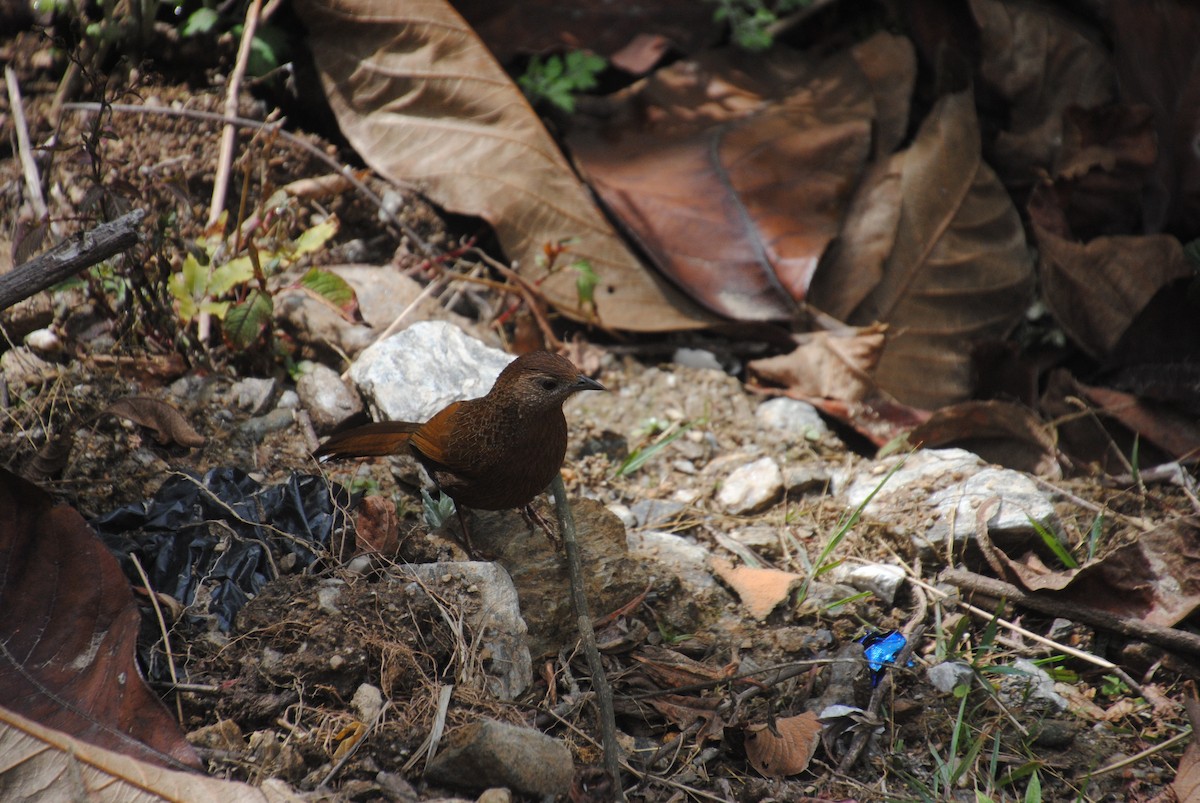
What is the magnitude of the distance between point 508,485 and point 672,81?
265 centimetres

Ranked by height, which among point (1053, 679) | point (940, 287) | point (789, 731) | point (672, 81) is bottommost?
point (1053, 679)

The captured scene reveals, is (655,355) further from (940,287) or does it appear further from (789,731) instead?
(789,731)

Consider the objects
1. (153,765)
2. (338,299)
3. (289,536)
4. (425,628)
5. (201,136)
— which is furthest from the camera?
(201,136)

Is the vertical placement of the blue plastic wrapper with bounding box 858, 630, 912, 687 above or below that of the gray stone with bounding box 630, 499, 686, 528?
below

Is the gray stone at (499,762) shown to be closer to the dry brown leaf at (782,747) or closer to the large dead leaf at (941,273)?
the dry brown leaf at (782,747)

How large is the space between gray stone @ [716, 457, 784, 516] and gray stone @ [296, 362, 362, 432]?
1490mm

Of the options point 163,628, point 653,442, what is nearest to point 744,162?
point 653,442

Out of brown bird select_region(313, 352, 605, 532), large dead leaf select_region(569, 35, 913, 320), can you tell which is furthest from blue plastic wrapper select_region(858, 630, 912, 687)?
large dead leaf select_region(569, 35, 913, 320)

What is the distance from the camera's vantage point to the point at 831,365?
422 cm

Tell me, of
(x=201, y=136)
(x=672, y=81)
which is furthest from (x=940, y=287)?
(x=201, y=136)

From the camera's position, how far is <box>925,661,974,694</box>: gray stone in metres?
3.01

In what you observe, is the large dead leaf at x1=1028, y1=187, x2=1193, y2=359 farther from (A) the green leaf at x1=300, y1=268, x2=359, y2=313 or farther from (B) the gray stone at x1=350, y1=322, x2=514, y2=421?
(A) the green leaf at x1=300, y1=268, x2=359, y2=313

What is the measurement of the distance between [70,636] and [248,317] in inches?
54.9

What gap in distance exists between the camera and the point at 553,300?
4.38 meters
